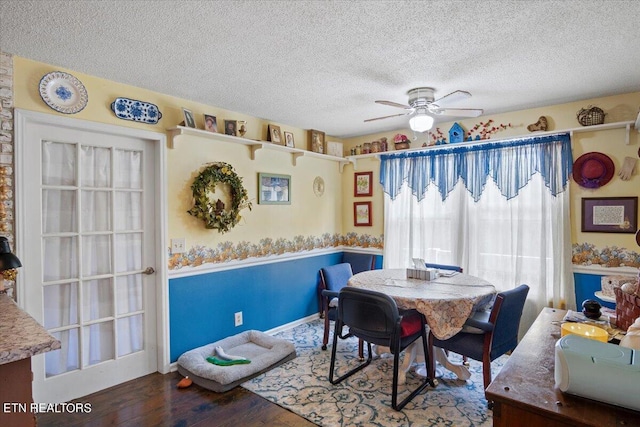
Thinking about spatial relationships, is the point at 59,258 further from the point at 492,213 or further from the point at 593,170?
the point at 593,170

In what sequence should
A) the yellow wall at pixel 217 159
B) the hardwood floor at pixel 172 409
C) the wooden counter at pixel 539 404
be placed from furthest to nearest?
the yellow wall at pixel 217 159, the hardwood floor at pixel 172 409, the wooden counter at pixel 539 404

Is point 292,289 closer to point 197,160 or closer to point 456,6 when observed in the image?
point 197,160

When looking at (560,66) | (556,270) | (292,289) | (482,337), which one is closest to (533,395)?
(482,337)

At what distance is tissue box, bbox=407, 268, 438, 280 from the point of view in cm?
314

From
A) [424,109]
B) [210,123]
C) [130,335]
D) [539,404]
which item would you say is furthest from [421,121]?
[130,335]

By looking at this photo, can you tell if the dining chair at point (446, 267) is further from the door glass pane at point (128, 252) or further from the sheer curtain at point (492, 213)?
the door glass pane at point (128, 252)

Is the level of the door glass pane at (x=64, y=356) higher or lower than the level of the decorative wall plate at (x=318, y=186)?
lower

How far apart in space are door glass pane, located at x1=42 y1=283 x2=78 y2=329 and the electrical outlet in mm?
738

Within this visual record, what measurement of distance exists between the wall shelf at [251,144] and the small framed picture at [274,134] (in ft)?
0.26

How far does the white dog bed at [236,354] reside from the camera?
2723 millimetres

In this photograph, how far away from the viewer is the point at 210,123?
327 cm

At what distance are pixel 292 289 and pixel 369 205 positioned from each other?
1.48 m

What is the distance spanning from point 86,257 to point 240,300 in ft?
4.80

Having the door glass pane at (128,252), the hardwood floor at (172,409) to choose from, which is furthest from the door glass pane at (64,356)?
the door glass pane at (128,252)
